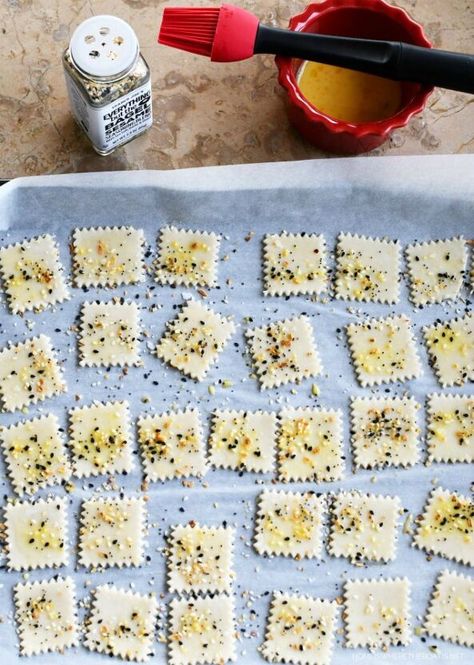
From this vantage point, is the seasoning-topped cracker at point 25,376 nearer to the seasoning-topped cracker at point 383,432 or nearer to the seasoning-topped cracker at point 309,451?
the seasoning-topped cracker at point 309,451

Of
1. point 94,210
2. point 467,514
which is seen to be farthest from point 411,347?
point 94,210

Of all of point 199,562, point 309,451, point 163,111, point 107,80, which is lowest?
point 199,562

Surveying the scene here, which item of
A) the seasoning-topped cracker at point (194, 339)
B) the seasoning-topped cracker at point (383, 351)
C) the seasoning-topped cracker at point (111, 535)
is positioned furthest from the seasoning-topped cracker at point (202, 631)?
the seasoning-topped cracker at point (383, 351)

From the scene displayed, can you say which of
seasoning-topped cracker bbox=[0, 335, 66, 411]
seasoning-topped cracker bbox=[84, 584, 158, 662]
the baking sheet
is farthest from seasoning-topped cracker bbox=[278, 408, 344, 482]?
A: seasoning-topped cracker bbox=[0, 335, 66, 411]

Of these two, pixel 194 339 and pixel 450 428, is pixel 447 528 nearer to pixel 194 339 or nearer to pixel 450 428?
pixel 450 428

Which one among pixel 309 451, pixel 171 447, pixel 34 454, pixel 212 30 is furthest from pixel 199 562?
pixel 212 30

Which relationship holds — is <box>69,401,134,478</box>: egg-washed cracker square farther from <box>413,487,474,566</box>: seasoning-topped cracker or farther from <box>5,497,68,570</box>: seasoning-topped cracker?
<box>413,487,474,566</box>: seasoning-topped cracker

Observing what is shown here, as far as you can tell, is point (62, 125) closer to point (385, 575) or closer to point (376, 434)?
point (376, 434)
